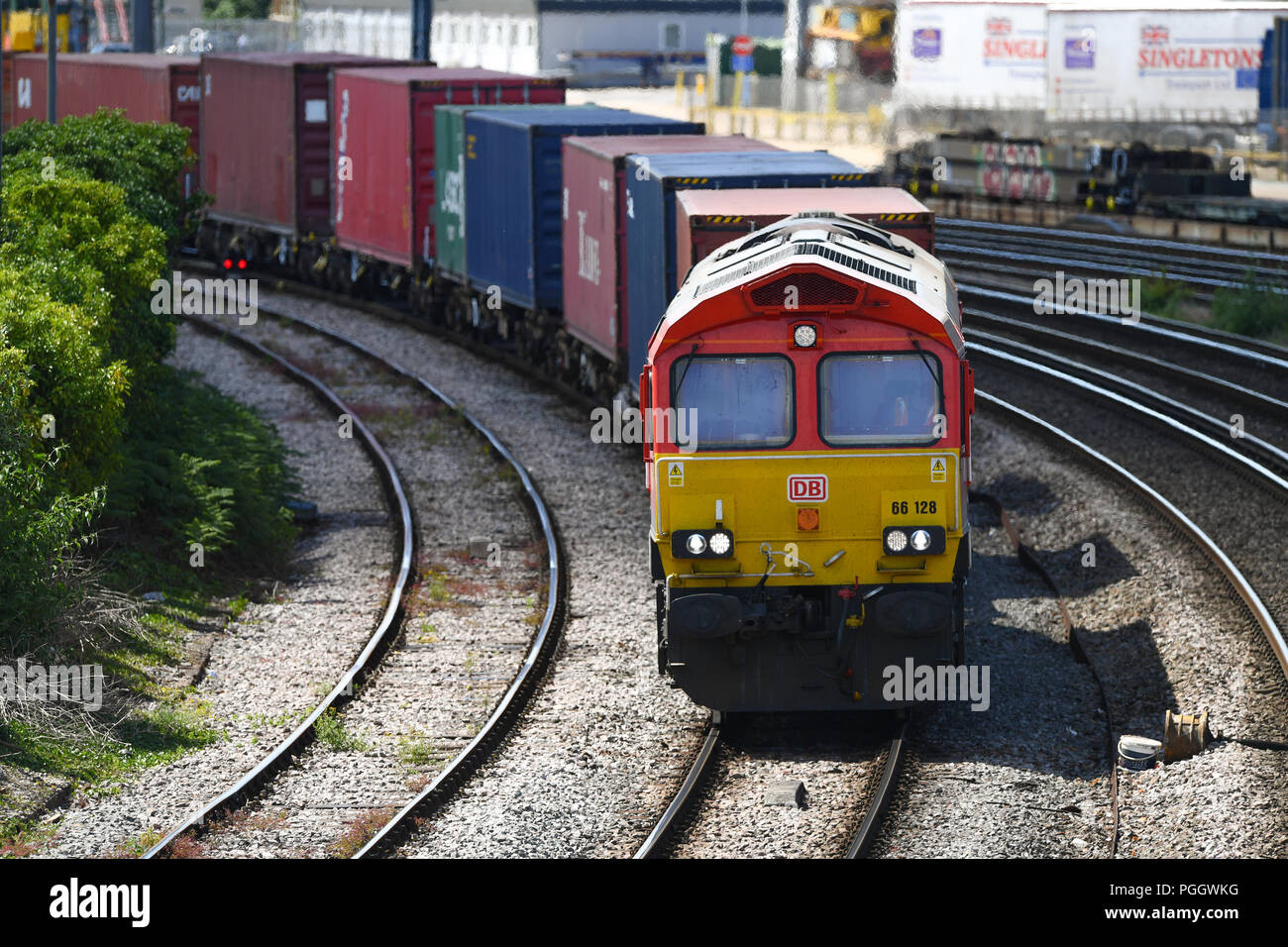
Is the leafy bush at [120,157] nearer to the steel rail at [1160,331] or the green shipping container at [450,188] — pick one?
the green shipping container at [450,188]

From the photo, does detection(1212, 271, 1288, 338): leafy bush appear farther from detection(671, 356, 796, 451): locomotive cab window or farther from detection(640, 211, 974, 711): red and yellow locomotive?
detection(671, 356, 796, 451): locomotive cab window

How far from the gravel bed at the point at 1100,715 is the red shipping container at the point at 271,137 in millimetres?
19128

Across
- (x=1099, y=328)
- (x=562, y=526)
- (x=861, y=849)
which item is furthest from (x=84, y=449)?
(x=1099, y=328)

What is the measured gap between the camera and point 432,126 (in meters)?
30.2

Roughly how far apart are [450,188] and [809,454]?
18016mm

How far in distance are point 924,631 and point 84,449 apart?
750 cm

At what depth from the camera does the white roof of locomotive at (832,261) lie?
1200 centimetres

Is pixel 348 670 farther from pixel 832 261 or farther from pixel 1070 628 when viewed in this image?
pixel 1070 628

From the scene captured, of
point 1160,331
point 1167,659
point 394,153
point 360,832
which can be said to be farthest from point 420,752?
point 394,153

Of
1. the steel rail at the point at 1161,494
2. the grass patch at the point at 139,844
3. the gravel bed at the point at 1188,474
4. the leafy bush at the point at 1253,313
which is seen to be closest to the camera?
the grass patch at the point at 139,844

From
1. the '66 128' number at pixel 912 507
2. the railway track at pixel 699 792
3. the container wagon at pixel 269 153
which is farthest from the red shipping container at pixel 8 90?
the '66 128' number at pixel 912 507

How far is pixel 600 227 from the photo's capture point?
856 inches

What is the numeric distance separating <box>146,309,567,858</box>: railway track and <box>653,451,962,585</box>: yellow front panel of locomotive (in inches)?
83.6

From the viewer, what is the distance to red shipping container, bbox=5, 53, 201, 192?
37750 millimetres
